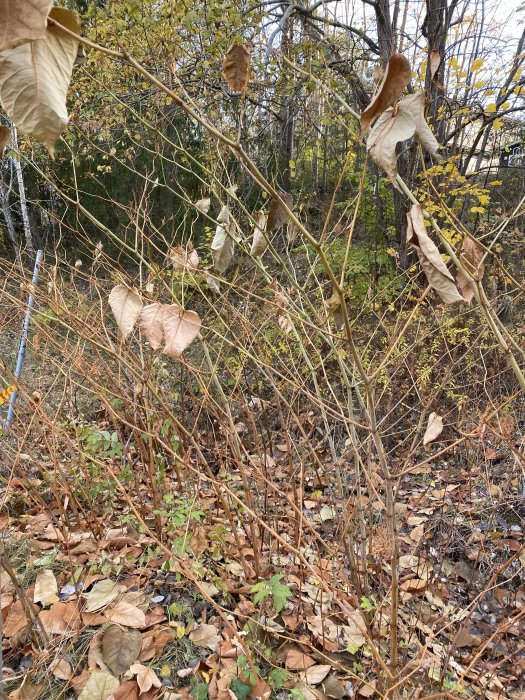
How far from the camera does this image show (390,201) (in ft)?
21.6

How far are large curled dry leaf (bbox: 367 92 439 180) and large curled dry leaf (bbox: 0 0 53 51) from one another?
15.0 inches

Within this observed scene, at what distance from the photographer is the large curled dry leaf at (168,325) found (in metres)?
0.69

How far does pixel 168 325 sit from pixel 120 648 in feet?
4.87

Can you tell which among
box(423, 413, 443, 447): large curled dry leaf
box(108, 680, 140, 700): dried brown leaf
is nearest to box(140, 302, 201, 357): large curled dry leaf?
box(423, 413, 443, 447): large curled dry leaf

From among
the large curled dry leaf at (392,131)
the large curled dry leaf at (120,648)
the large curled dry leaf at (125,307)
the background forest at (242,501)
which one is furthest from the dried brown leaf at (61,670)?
the large curled dry leaf at (392,131)

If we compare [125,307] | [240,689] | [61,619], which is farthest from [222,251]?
[61,619]

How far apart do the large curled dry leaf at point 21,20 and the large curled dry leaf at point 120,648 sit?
1.85 metres

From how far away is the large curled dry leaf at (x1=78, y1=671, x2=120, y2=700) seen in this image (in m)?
1.47

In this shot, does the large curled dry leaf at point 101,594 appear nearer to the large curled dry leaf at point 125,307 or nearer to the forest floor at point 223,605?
the forest floor at point 223,605

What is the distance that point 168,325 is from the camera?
711 millimetres

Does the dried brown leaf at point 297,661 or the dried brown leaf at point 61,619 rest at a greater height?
the dried brown leaf at point 297,661

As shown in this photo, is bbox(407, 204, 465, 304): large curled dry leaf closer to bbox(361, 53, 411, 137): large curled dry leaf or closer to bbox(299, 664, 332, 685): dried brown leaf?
bbox(361, 53, 411, 137): large curled dry leaf

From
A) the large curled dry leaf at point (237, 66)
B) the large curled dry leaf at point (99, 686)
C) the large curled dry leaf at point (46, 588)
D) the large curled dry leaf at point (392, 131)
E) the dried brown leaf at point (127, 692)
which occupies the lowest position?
the large curled dry leaf at point (46, 588)

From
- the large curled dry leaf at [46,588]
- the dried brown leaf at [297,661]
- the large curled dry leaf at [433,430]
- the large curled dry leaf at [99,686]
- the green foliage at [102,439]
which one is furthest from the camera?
the green foliage at [102,439]
